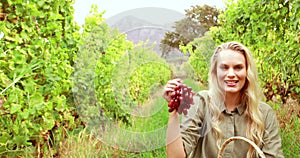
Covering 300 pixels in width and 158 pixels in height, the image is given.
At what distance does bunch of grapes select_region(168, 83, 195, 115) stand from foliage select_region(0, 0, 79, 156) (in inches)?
38.8

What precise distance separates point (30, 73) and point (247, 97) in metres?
1.37

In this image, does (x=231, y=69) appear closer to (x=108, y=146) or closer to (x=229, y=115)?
(x=229, y=115)

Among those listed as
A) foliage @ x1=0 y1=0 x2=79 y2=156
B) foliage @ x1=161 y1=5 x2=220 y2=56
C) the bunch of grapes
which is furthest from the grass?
the bunch of grapes

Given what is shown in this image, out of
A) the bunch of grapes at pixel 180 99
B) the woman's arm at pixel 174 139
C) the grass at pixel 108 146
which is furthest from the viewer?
the grass at pixel 108 146

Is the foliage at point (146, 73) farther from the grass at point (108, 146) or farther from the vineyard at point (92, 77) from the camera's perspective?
the grass at point (108, 146)

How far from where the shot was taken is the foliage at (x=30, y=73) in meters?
2.52

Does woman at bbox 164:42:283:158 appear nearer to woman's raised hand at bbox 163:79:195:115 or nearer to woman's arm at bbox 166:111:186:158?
woman's arm at bbox 166:111:186:158

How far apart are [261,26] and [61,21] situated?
1962mm

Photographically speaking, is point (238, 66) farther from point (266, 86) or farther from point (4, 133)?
point (266, 86)

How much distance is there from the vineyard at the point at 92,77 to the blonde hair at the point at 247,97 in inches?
4.2

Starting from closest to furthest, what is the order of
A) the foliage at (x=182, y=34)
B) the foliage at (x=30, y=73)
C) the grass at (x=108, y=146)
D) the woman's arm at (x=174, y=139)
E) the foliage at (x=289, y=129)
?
the woman's arm at (x=174, y=139) < the foliage at (x=182, y=34) < the foliage at (x=30, y=73) < the grass at (x=108, y=146) < the foliage at (x=289, y=129)

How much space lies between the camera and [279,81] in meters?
4.46

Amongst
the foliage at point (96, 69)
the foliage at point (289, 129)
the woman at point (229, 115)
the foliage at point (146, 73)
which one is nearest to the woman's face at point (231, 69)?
the woman at point (229, 115)

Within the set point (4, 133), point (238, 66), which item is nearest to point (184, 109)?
point (238, 66)
